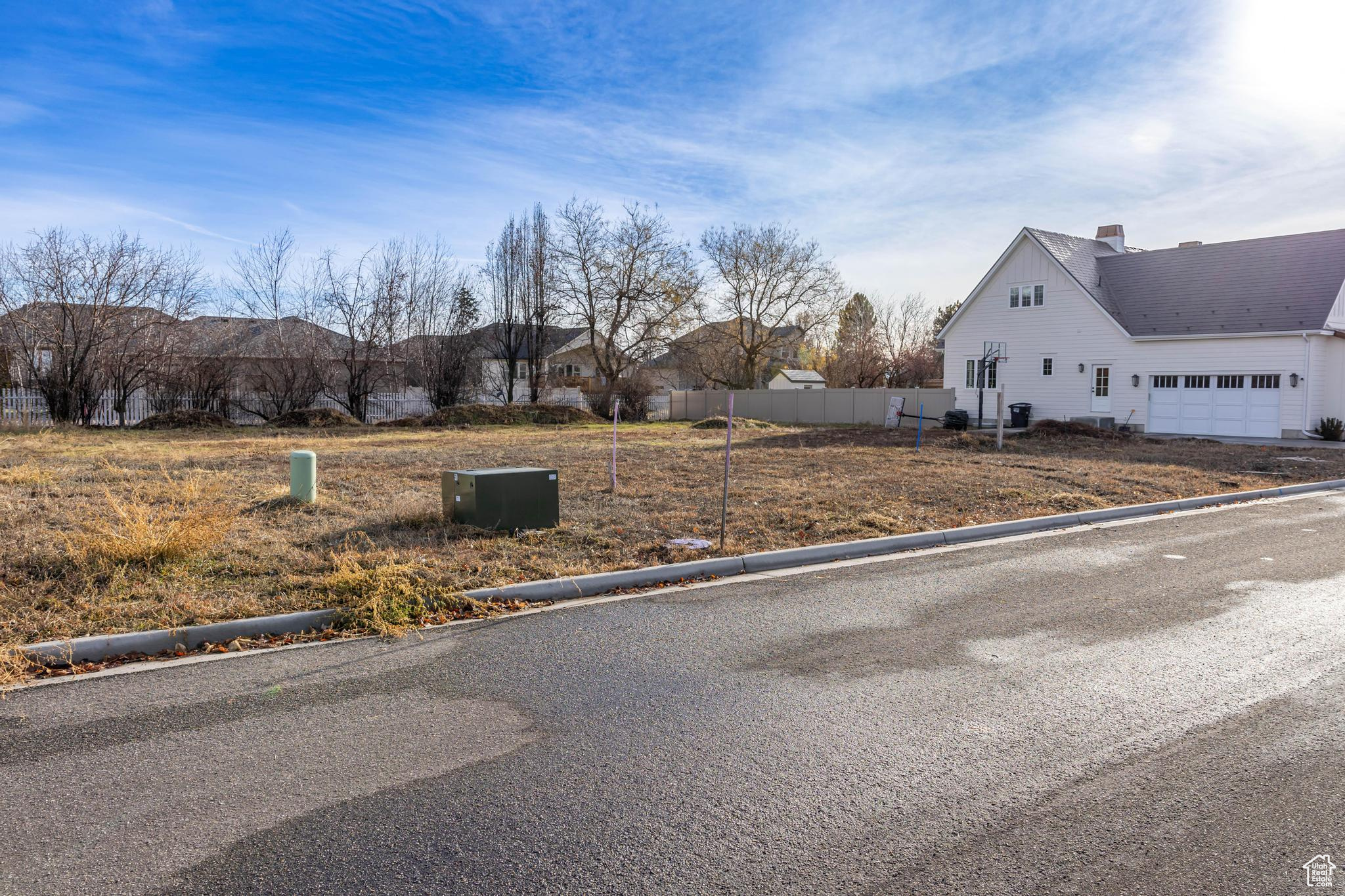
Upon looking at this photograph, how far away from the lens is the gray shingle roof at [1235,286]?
2677 centimetres

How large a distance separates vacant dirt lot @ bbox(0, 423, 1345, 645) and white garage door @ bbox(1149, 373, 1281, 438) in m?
4.74

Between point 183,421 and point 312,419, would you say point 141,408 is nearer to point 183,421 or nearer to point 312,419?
point 183,421

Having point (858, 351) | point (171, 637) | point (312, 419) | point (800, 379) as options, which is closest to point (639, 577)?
point (171, 637)

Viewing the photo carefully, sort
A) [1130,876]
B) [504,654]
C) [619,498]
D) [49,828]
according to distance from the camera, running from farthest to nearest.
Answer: [619,498] < [504,654] < [49,828] < [1130,876]

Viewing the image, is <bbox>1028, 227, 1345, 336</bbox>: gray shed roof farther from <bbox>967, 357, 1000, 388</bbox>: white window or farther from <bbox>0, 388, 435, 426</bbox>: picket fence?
<bbox>0, 388, 435, 426</bbox>: picket fence

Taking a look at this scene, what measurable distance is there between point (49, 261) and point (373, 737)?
101 ft

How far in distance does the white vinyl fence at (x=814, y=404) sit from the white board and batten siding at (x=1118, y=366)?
1.32 meters

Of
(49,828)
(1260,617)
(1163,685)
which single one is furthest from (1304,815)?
(49,828)

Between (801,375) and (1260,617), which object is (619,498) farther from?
(801,375)

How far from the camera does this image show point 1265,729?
4324 mm

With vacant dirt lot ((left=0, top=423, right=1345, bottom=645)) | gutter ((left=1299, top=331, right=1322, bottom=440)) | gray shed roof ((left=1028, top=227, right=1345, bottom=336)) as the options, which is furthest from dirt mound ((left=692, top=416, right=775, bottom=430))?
gutter ((left=1299, top=331, right=1322, bottom=440))

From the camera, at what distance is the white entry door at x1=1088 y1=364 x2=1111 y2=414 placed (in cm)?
3059

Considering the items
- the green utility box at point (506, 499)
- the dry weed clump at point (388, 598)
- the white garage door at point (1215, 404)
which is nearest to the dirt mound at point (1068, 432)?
the white garage door at point (1215, 404)

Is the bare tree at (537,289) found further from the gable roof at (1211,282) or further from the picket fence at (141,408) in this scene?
the gable roof at (1211,282)
